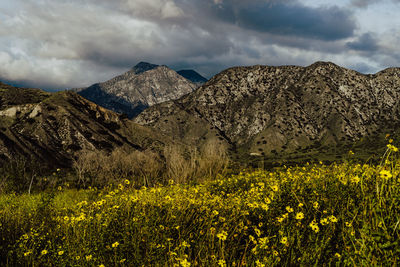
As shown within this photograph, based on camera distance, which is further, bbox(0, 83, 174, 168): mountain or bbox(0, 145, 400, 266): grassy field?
bbox(0, 83, 174, 168): mountain

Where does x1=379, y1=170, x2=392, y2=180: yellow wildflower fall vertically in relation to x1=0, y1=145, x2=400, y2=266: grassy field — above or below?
above

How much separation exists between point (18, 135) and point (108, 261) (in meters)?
111

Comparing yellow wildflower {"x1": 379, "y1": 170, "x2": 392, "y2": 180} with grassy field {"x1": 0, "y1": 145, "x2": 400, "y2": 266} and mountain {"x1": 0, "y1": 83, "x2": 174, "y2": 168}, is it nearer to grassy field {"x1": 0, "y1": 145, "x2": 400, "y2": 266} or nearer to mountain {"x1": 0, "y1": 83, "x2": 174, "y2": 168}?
grassy field {"x1": 0, "y1": 145, "x2": 400, "y2": 266}

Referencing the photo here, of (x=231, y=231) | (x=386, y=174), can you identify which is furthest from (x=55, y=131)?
(x=386, y=174)

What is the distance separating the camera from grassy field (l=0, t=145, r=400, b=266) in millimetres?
3755

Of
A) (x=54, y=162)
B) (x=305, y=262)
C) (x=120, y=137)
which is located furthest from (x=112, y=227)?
(x=120, y=137)

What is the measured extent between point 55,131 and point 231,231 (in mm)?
124246

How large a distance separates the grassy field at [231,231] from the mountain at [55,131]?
85353 millimetres

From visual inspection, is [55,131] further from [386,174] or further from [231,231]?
[386,174]

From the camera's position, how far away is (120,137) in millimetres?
143500

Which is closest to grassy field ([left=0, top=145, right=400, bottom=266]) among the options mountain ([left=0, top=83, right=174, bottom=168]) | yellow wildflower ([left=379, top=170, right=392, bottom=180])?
yellow wildflower ([left=379, top=170, right=392, bottom=180])

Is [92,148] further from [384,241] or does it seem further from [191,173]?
[384,241]

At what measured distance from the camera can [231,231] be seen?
5590mm

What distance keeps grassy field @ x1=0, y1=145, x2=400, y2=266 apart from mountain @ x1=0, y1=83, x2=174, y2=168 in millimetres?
85353
